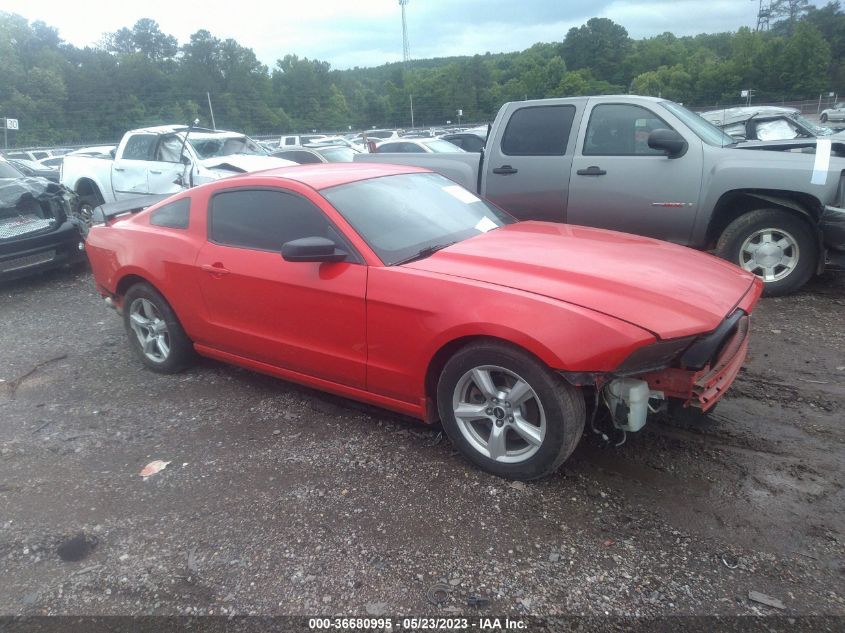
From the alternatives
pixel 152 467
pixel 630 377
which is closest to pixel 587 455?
pixel 630 377

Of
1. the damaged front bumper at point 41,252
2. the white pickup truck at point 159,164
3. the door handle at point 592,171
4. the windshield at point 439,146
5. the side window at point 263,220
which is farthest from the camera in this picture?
the windshield at point 439,146

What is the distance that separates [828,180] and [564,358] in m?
4.04

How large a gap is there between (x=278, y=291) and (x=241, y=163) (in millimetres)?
6631

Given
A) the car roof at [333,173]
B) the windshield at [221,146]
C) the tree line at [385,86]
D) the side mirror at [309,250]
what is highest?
the tree line at [385,86]

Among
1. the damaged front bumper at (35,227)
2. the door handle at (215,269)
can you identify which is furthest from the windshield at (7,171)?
the door handle at (215,269)

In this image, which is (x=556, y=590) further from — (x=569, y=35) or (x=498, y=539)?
(x=569, y=35)

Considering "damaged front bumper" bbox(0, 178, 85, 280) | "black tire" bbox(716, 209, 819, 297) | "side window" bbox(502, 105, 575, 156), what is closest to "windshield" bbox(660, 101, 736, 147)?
"black tire" bbox(716, 209, 819, 297)

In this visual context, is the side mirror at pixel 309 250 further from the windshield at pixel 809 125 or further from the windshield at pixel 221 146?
the windshield at pixel 809 125

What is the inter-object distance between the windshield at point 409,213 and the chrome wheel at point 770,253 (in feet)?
9.03

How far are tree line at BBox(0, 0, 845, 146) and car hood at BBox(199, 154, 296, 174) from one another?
3795cm

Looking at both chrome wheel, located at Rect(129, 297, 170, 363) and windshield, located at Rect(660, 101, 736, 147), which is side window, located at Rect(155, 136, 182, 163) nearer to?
chrome wheel, located at Rect(129, 297, 170, 363)

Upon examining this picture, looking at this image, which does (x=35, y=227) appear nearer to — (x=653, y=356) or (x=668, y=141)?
(x=668, y=141)

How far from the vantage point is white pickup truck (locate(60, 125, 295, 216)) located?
30.8 feet

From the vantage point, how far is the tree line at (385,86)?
47.8 m
